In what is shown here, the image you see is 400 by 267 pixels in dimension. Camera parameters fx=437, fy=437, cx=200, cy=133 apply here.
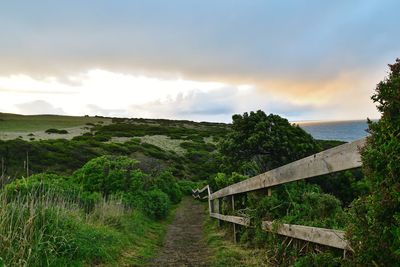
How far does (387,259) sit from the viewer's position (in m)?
2.96

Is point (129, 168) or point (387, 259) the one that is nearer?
point (387, 259)

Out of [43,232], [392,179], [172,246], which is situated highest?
[392,179]

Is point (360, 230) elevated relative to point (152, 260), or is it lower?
elevated

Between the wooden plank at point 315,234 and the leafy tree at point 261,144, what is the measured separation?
1491 cm

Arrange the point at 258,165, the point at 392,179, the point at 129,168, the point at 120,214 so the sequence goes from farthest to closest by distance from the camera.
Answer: the point at 258,165 → the point at 129,168 → the point at 120,214 → the point at 392,179

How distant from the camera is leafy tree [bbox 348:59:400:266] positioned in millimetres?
2891

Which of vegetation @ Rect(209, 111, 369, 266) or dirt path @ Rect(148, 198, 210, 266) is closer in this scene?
vegetation @ Rect(209, 111, 369, 266)

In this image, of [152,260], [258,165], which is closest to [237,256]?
[152,260]

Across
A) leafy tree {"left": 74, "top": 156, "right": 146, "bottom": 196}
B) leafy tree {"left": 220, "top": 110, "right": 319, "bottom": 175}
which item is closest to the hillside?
leafy tree {"left": 220, "top": 110, "right": 319, "bottom": 175}

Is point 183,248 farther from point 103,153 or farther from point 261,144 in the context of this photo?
point 103,153

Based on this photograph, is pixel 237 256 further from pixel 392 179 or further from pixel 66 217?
pixel 392 179

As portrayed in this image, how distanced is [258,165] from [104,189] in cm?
868

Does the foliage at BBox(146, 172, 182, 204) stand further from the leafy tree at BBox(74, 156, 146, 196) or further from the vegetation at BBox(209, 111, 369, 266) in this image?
the vegetation at BBox(209, 111, 369, 266)

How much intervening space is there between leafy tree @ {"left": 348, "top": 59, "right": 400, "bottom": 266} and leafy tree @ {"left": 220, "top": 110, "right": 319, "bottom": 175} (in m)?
17.6
